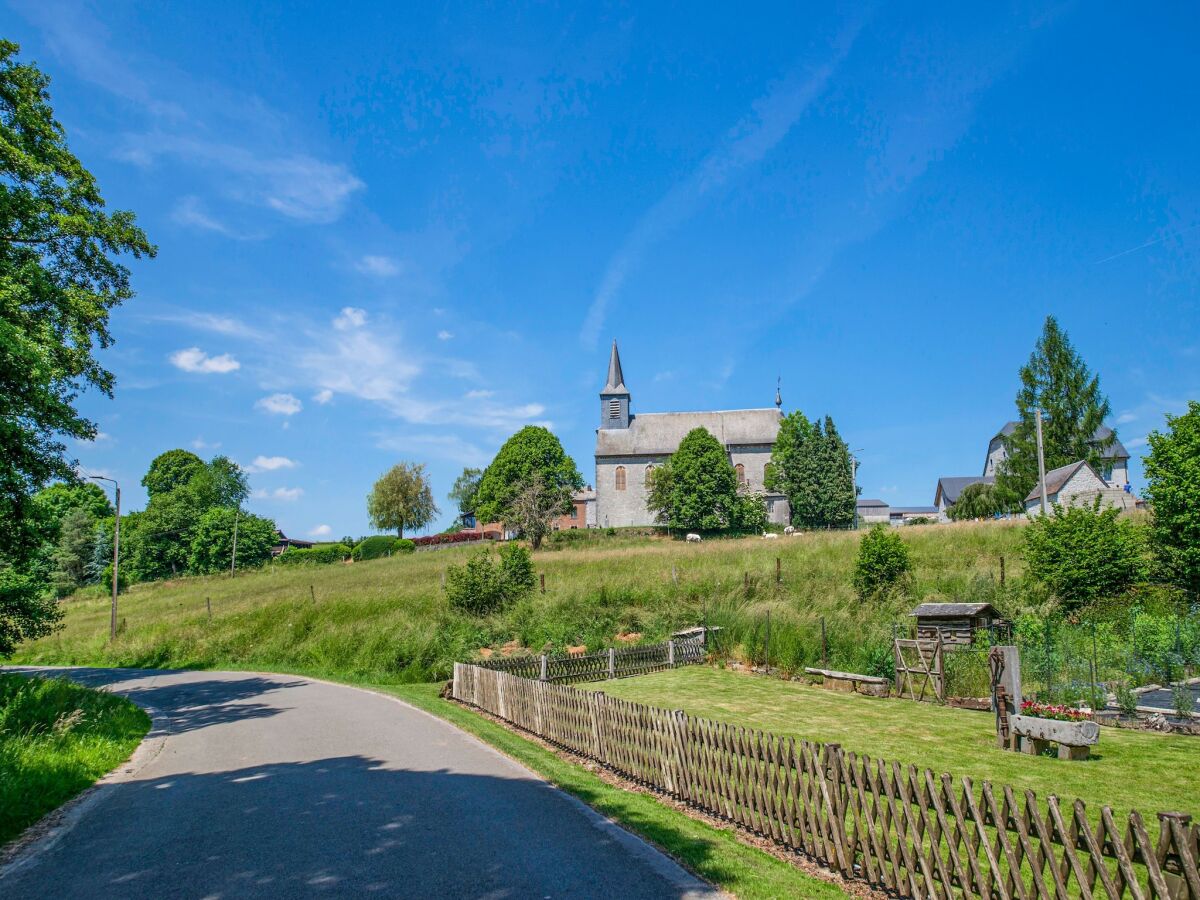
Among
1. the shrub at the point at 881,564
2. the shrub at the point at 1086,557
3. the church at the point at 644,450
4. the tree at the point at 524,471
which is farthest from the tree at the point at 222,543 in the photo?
the shrub at the point at 1086,557

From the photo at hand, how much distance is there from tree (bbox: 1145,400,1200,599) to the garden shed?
8.37 meters

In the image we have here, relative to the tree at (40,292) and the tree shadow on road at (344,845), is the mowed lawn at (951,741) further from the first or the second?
the tree at (40,292)

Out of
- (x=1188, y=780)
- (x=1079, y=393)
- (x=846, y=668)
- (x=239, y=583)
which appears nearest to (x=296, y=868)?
(x=1188, y=780)

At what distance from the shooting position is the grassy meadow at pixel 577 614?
2456cm

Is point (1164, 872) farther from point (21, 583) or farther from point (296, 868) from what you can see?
point (21, 583)

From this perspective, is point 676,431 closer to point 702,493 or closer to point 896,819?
point 702,493

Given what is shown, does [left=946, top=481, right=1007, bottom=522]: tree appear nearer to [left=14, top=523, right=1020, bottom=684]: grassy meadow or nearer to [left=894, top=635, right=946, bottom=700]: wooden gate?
[left=14, top=523, right=1020, bottom=684]: grassy meadow

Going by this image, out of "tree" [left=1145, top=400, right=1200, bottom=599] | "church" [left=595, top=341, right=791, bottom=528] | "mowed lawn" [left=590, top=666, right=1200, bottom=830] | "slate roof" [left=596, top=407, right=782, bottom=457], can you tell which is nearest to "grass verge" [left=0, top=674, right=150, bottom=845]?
"mowed lawn" [left=590, top=666, right=1200, bottom=830]

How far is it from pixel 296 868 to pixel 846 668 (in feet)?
54.7

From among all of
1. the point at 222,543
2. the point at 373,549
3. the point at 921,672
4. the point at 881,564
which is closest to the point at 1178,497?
the point at 881,564

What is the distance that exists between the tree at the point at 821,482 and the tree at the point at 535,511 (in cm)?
2326

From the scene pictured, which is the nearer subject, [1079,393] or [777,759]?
[777,759]

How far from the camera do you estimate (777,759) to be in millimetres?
7539

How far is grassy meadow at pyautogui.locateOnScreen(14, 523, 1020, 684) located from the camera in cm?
2456
